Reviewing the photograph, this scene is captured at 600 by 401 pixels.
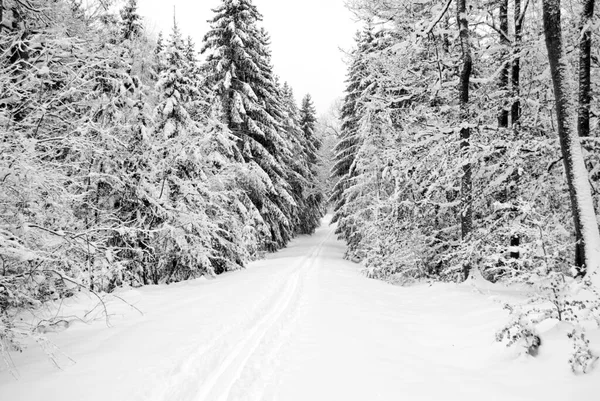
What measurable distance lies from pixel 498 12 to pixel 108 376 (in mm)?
11846

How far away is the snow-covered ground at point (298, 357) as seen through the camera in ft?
11.9

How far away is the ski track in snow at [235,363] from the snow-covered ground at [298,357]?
0.01m

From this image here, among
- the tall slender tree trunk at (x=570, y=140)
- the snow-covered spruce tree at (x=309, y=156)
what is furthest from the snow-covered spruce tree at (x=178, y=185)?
the snow-covered spruce tree at (x=309, y=156)

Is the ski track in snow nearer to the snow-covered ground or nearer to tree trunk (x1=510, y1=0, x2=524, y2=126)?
the snow-covered ground

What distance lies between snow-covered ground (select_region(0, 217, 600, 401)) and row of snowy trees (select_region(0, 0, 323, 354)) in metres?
0.92

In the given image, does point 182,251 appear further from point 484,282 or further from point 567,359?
point 567,359

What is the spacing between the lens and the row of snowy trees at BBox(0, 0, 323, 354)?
425cm

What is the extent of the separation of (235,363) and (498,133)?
7039mm

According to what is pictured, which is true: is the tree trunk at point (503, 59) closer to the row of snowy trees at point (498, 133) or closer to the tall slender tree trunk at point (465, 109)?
the row of snowy trees at point (498, 133)

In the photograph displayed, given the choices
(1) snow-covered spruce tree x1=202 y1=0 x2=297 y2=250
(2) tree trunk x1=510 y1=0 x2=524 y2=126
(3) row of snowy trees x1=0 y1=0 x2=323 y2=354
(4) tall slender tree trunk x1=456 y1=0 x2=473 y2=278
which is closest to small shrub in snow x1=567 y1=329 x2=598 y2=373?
(4) tall slender tree trunk x1=456 y1=0 x2=473 y2=278

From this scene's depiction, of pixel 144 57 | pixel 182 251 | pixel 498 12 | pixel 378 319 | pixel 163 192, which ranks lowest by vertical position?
pixel 378 319

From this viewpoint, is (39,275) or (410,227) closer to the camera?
(39,275)

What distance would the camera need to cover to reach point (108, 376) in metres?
3.96

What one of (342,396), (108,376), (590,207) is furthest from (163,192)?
(590,207)
